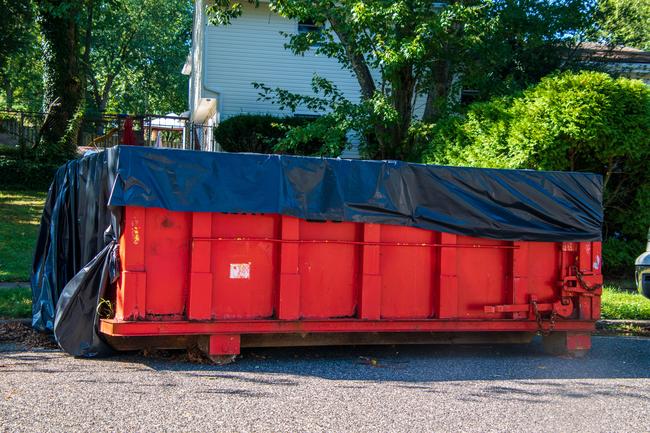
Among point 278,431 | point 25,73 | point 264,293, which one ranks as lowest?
point 278,431

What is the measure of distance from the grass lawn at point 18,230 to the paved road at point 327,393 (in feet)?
14.3

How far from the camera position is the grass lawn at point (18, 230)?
11.8 metres

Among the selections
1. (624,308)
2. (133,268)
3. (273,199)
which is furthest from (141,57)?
(133,268)

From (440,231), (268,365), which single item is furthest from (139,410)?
(440,231)

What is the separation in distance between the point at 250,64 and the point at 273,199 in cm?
1558

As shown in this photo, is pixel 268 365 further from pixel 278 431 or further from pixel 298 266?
pixel 278 431

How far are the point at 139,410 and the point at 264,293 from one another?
2.04 m

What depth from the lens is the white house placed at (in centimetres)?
2191

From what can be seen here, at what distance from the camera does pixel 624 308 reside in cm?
1074

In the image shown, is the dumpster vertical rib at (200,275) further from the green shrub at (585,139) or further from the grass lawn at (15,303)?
the green shrub at (585,139)

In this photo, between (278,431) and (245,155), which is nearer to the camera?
(278,431)

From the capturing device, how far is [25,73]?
35781mm

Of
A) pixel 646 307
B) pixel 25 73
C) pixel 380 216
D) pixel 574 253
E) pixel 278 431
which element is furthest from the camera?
pixel 25 73

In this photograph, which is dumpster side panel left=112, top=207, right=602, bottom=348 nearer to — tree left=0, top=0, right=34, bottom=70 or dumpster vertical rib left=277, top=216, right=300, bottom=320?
dumpster vertical rib left=277, top=216, right=300, bottom=320
